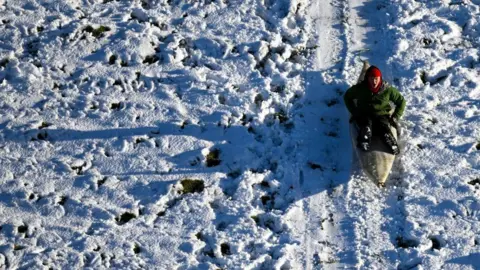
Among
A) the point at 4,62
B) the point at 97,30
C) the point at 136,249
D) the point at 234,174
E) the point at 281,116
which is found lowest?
the point at 136,249

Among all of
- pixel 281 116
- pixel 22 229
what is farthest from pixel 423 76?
pixel 22 229

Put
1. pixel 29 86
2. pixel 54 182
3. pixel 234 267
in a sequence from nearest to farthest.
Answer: pixel 234 267, pixel 54 182, pixel 29 86

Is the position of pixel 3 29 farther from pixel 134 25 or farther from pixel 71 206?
→ pixel 71 206

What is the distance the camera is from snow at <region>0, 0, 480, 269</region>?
30.8 feet

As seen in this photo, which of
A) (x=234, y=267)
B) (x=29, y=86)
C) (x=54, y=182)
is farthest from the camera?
(x=29, y=86)

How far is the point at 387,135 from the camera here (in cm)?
967

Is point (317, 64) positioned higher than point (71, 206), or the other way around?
point (317, 64)

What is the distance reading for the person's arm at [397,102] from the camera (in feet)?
32.4

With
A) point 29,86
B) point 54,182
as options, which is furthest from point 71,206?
point 29,86

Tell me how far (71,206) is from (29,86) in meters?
1.91

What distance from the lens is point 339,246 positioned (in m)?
9.40

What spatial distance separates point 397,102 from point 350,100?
1.81 feet

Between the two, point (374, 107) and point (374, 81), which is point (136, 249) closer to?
point (374, 107)

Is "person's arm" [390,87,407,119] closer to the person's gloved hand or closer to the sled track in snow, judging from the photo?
the person's gloved hand
